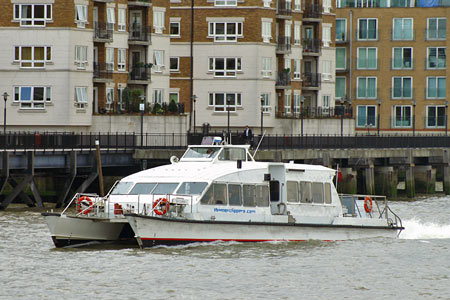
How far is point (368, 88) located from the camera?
109 metres

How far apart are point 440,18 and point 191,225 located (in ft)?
235

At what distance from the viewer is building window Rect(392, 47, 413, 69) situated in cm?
10794

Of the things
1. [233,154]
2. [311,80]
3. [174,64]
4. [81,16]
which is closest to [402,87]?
[311,80]

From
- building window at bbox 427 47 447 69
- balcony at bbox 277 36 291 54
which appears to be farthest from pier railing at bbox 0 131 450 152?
building window at bbox 427 47 447 69

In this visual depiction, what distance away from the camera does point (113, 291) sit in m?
32.8

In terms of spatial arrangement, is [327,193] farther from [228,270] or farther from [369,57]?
[369,57]

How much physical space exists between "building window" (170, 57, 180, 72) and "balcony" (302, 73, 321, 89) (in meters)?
11.7

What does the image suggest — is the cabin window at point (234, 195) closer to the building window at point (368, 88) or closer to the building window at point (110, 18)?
the building window at point (110, 18)

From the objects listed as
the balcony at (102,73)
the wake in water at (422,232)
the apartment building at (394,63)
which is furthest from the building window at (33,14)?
the apartment building at (394,63)

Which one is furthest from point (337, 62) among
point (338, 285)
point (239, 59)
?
point (338, 285)

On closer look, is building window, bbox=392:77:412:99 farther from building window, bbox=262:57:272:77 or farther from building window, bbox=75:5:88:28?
building window, bbox=75:5:88:28

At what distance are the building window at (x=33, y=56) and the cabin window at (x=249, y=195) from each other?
32696 mm

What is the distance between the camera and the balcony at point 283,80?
8925cm

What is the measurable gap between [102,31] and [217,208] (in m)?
36.5
